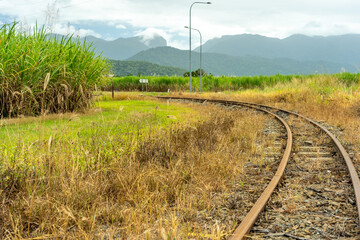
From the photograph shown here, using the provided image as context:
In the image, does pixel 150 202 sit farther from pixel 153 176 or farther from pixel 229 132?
pixel 229 132

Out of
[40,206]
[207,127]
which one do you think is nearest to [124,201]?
[40,206]

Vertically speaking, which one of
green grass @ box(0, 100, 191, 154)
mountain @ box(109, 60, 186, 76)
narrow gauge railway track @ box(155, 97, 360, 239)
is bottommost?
narrow gauge railway track @ box(155, 97, 360, 239)

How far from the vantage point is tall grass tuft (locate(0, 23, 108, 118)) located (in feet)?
30.6

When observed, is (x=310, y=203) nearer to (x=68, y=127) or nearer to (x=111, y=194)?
(x=111, y=194)

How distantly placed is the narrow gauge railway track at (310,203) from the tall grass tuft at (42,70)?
5.20 m

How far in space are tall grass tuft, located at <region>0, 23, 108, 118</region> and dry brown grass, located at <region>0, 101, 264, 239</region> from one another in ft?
11.2

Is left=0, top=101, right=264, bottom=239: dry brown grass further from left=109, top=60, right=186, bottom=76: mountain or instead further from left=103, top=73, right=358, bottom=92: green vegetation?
left=109, top=60, right=186, bottom=76: mountain

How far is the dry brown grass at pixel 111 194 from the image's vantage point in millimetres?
3473

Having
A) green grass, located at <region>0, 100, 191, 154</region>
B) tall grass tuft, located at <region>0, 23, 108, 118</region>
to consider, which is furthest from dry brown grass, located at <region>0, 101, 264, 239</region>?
tall grass tuft, located at <region>0, 23, 108, 118</region>

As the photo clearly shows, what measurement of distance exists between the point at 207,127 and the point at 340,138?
3.53m

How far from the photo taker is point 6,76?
360 inches

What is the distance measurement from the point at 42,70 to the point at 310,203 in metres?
8.35

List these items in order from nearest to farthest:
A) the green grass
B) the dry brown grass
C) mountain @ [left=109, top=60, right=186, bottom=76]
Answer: the dry brown grass
the green grass
mountain @ [left=109, top=60, right=186, bottom=76]

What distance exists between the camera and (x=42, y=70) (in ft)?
32.9
